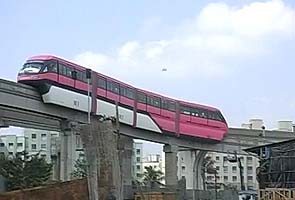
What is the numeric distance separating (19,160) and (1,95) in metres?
26.2

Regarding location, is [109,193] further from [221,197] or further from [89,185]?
[221,197]

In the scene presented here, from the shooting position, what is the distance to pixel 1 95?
5388 cm

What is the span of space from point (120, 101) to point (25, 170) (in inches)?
569

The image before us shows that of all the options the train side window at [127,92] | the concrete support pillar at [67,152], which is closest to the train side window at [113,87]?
the train side window at [127,92]

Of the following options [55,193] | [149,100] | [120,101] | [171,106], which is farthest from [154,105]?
[55,193]

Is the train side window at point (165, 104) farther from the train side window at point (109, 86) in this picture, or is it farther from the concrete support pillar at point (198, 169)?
the concrete support pillar at point (198, 169)

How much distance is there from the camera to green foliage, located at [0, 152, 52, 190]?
70.1 meters

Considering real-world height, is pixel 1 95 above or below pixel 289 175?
above

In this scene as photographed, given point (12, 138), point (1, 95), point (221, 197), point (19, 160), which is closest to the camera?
point (1, 95)

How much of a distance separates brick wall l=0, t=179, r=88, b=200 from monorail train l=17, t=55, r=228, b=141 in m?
22.1

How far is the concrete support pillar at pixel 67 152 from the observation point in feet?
222

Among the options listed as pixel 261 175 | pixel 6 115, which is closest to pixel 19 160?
pixel 6 115

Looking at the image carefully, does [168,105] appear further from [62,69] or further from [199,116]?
[62,69]

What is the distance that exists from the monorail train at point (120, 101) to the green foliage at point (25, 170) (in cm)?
1150
